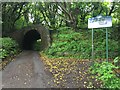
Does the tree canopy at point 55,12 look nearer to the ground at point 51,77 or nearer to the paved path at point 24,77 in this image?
the ground at point 51,77

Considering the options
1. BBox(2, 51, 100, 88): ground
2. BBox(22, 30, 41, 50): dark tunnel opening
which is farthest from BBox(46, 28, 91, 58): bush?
BBox(22, 30, 41, 50): dark tunnel opening

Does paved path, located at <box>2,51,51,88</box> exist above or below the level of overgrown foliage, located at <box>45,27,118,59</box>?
below

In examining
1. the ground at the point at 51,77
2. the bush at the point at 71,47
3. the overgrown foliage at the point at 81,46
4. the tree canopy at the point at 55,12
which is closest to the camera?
the ground at the point at 51,77

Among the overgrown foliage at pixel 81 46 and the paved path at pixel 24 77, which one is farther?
the overgrown foliage at pixel 81 46

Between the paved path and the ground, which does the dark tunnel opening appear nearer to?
the ground

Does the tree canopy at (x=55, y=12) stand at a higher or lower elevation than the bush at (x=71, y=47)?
higher

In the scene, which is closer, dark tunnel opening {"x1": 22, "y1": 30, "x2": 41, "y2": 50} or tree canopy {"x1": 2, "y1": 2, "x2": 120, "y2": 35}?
tree canopy {"x1": 2, "y1": 2, "x2": 120, "y2": 35}

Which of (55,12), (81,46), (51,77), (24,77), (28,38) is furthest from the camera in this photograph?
(28,38)

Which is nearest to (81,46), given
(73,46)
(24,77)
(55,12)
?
(73,46)

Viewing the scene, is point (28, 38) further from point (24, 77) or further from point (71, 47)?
point (24, 77)

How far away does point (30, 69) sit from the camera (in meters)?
8.97

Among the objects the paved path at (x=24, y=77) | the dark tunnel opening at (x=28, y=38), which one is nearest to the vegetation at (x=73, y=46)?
the paved path at (x=24, y=77)

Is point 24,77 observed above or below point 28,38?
above

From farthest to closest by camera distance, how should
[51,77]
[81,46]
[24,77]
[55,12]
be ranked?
[55,12]
[81,46]
[24,77]
[51,77]
